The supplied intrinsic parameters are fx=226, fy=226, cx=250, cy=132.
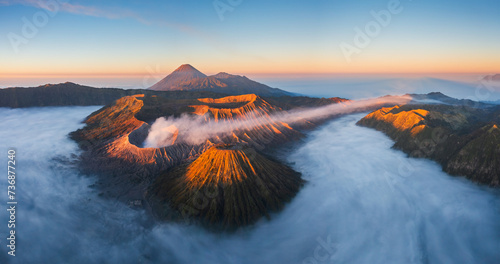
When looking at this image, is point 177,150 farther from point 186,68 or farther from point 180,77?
point 186,68

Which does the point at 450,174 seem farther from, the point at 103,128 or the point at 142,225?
the point at 103,128

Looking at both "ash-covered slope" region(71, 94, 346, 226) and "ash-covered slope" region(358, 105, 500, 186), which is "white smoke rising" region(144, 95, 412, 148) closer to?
"ash-covered slope" region(71, 94, 346, 226)

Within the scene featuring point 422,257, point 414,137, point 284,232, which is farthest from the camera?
point 414,137

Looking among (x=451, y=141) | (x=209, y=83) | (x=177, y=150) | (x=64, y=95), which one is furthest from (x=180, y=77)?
(x=451, y=141)

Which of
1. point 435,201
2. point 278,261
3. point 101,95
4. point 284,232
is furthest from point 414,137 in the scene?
point 101,95

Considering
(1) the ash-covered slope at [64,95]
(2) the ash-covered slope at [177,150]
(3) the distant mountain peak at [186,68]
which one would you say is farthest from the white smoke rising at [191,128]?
(3) the distant mountain peak at [186,68]

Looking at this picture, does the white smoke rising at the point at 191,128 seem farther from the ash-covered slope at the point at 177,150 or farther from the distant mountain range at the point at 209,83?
the distant mountain range at the point at 209,83
